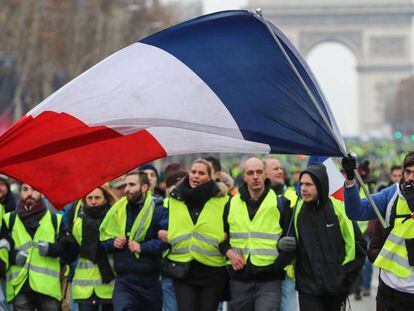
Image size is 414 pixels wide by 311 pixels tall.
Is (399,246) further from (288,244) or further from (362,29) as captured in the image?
(362,29)

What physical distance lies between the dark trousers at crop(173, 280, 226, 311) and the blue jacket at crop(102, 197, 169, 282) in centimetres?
35

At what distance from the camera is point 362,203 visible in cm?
845

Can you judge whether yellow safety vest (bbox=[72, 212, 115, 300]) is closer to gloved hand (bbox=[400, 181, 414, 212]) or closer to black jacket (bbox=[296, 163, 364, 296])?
black jacket (bbox=[296, 163, 364, 296])

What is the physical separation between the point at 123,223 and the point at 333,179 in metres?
1.65

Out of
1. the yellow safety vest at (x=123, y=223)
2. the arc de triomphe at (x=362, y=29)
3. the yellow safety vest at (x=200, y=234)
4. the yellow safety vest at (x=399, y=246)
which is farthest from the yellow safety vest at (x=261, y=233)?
the arc de triomphe at (x=362, y=29)

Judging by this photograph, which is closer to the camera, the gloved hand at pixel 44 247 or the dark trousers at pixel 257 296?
the dark trousers at pixel 257 296

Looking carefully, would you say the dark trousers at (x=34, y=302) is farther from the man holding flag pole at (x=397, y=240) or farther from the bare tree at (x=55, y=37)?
the bare tree at (x=55, y=37)

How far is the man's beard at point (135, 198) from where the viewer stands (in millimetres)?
11094

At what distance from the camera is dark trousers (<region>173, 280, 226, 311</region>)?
424 inches

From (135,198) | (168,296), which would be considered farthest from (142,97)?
(168,296)

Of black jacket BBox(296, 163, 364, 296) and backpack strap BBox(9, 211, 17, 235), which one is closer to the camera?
black jacket BBox(296, 163, 364, 296)

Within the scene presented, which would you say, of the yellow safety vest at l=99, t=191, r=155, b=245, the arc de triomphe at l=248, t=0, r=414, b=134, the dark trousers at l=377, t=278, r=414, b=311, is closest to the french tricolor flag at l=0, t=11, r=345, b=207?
the dark trousers at l=377, t=278, r=414, b=311

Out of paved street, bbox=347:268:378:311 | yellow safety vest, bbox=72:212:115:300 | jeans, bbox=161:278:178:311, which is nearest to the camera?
yellow safety vest, bbox=72:212:115:300

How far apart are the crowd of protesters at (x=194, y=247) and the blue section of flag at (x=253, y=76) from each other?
1.55 metres
